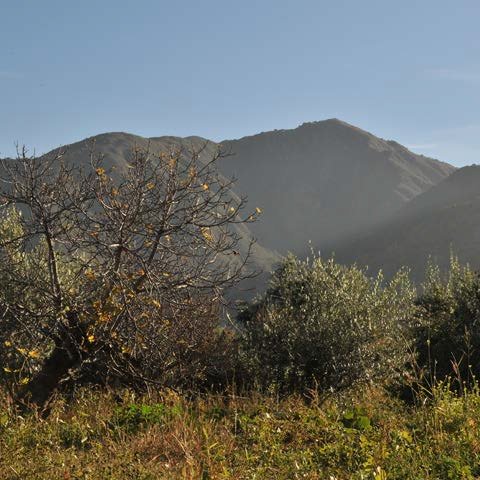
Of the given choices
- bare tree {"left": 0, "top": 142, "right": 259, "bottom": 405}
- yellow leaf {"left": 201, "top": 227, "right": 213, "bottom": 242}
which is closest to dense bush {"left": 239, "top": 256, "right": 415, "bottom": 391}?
bare tree {"left": 0, "top": 142, "right": 259, "bottom": 405}

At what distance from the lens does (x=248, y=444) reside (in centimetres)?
714

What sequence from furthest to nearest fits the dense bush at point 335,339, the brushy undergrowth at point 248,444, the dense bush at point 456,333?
the dense bush at point 456,333 < the dense bush at point 335,339 < the brushy undergrowth at point 248,444

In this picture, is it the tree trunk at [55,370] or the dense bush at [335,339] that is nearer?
the tree trunk at [55,370]

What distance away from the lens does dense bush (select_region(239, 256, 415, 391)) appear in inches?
598

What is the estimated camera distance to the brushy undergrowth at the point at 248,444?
18.9ft

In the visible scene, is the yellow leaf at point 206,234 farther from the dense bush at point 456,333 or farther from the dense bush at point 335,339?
the dense bush at point 456,333

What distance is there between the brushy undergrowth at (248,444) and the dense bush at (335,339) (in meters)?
6.26

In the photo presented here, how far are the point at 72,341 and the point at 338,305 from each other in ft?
29.6

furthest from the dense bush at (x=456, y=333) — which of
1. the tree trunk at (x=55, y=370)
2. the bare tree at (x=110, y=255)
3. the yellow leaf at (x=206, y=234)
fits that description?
the tree trunk at (x=55, y=370)

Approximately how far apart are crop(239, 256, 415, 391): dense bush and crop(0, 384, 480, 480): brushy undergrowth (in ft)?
20.5

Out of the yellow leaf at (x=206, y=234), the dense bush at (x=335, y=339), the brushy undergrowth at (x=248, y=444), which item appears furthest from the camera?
the dense bush at (x=335, y=339)

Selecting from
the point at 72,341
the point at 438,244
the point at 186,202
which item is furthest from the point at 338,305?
the point at 438,244

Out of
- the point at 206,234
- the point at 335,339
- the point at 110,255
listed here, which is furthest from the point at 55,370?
the point at 335,339

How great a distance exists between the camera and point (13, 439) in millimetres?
7426
